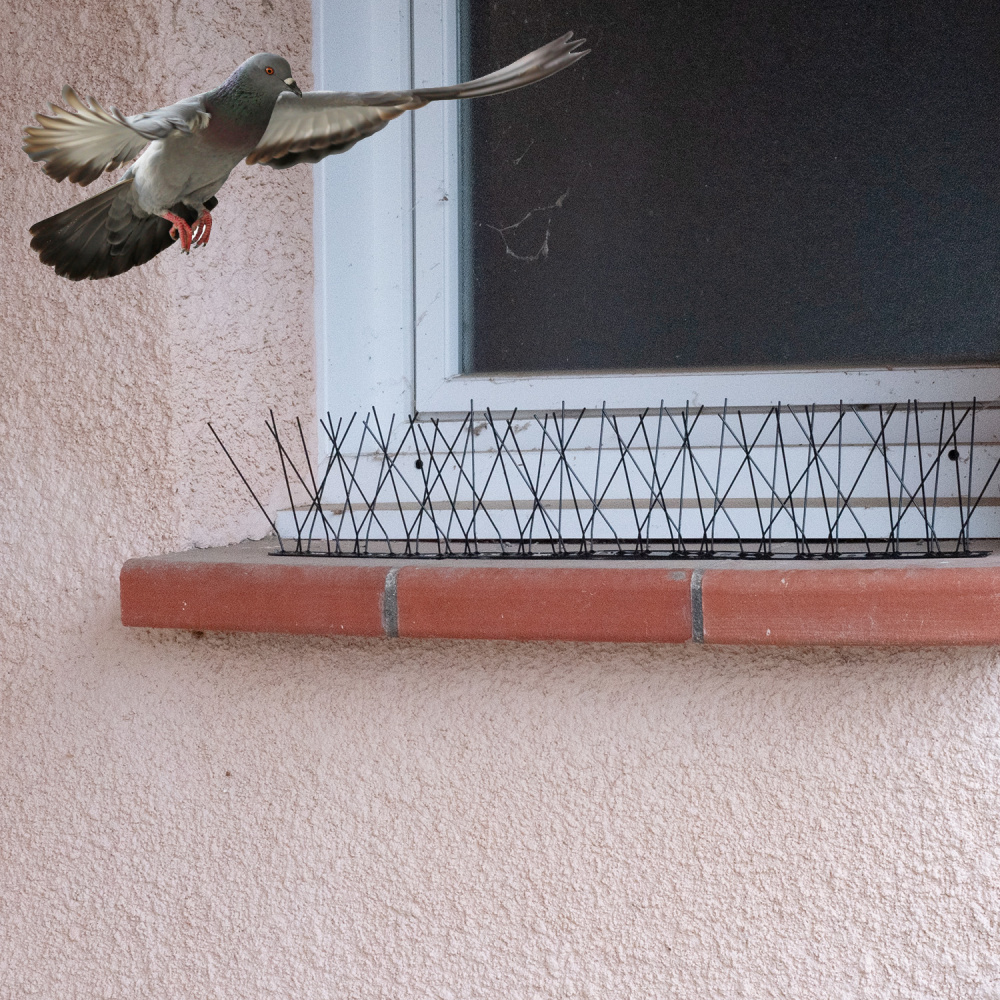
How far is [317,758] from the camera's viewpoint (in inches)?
41.0

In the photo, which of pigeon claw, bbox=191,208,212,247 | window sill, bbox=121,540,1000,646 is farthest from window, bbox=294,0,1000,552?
pigeon claw, bbox=191,208,212,247

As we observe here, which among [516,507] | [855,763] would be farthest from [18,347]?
[855,763]

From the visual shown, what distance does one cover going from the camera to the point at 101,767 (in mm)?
1091

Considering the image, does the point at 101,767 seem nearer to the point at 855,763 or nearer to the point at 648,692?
the point at 648,692

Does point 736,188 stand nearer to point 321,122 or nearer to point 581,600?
point 581,600

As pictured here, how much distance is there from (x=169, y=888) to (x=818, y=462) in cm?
75

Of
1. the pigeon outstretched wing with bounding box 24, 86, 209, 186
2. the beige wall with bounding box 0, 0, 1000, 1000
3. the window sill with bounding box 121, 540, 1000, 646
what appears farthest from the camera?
the beige wall with bounding box 0, 0, 1000, 1000

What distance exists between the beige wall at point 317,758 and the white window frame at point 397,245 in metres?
0.05

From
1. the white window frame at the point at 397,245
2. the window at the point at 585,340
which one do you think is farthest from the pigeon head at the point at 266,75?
the white window frame at the point at 397,245

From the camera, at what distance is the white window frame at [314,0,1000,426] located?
1206 mm

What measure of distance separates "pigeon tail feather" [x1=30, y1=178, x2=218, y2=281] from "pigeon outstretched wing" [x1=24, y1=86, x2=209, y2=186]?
31mm

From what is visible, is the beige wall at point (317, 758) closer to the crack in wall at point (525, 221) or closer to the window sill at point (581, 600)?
the window sill at point (581, 600)

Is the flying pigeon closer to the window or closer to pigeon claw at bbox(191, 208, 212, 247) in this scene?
pigeon claw at bbox(191, 208, 212, 247)

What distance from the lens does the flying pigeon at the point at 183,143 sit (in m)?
0.38
